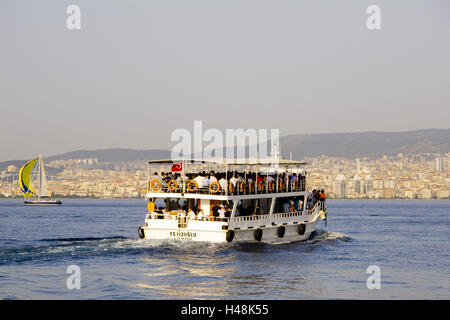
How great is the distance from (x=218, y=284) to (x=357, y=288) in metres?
4.47

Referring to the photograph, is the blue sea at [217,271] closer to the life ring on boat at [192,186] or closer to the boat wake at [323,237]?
the boat wake at [323,237]

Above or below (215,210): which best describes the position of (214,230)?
below

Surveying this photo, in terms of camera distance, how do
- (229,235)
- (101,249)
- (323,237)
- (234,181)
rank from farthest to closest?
1. (323,237)
2. (234,181)
3. (229,235)
4. (101,249)

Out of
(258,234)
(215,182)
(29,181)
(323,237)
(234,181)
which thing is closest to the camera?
(215,182)

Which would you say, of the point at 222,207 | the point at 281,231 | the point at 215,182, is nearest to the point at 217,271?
the point at 222,207

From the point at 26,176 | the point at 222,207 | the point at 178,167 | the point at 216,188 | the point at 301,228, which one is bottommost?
the point at 301,228

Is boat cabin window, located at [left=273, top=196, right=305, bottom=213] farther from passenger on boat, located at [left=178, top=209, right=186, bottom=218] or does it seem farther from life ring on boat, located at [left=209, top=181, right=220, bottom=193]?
passenger on boat, located at [left=178, top=209, right=186, bottom=218]

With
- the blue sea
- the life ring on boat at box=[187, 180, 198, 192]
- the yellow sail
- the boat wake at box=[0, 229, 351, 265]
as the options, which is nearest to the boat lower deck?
the boat wake at box=[0, 229, 351, 265]

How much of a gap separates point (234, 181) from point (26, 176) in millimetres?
108062

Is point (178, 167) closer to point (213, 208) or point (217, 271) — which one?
point (213, 208)

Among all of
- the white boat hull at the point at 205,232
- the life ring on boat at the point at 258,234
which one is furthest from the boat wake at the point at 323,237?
the life ring on boat at the point at 258,234

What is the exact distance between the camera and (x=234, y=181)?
101ft

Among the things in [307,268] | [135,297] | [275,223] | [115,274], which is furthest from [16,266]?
[275,223]
